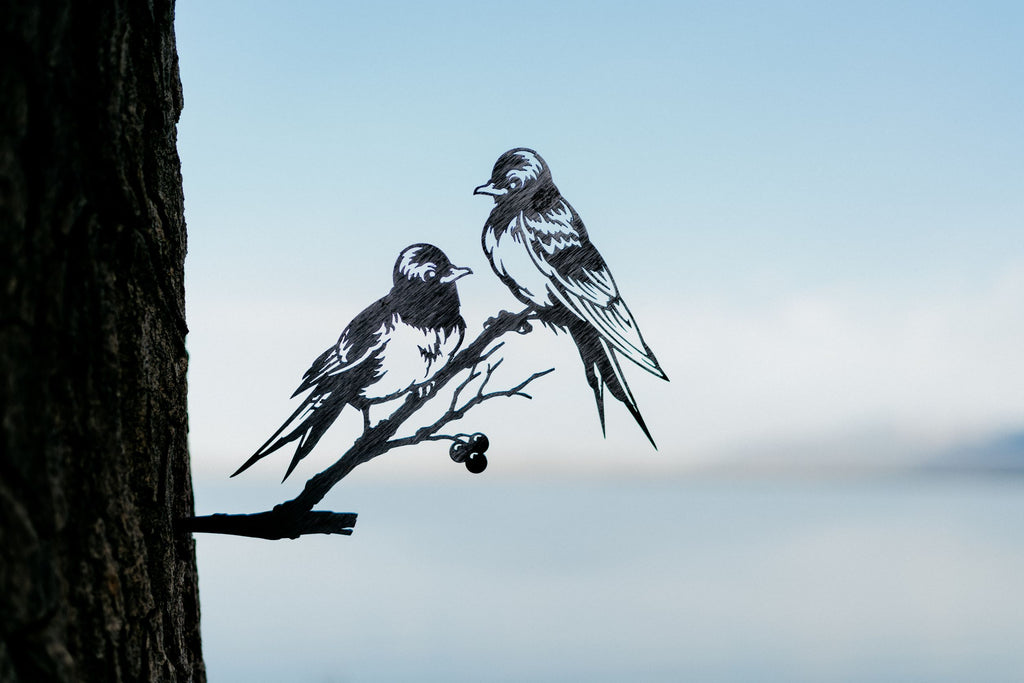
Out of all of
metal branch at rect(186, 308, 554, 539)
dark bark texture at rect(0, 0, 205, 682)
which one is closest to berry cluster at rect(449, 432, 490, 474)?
metal branch at rect(186, 308, 554, 539)

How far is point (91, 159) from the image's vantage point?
137 cm

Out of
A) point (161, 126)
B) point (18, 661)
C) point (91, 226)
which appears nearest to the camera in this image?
point (18, 661)

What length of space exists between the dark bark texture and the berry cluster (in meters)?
0.57

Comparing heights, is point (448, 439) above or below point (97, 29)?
below

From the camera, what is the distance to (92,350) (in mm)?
1320

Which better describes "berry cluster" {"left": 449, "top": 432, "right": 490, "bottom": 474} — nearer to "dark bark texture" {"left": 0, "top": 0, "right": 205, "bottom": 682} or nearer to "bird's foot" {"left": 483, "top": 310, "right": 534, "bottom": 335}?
"bird's foot" {"left": 483, "top": 310, "right": 534, "bottom": 335}

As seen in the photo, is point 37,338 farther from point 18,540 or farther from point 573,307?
point 573,307

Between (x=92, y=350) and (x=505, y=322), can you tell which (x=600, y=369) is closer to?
(x=505, y=322)

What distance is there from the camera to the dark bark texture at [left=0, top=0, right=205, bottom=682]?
1096mm

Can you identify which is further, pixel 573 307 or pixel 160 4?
pixel 573 307

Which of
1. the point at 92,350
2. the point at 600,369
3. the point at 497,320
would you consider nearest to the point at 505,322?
the point at 497,320

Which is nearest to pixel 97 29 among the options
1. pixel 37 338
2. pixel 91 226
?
pixel 91 226

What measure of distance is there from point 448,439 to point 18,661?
3.08 feet

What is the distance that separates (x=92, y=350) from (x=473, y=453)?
83 centimetres
